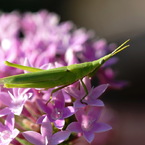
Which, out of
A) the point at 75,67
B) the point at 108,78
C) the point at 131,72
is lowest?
the point at 131,72

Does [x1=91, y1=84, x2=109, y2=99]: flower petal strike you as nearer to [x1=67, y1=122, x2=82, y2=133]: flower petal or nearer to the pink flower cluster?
the pink flower cluster

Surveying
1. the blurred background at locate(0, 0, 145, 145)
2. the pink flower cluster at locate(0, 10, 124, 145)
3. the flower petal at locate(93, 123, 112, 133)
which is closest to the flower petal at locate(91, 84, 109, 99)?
the pink flower cluster at locate(0, 10, 124, 145)

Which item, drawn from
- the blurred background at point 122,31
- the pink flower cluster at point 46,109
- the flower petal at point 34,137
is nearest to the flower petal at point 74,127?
the pink flower cluster at point 46,109

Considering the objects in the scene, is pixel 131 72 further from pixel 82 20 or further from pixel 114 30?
pixel 82 20

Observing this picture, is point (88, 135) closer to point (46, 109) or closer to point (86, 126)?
point (86, 126)

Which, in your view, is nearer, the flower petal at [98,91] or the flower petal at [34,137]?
the flower petal at [34,137]

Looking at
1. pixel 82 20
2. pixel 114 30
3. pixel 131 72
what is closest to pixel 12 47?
pixel 131 72

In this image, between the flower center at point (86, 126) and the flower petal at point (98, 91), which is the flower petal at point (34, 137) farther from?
the flower petal at point (98, 91)

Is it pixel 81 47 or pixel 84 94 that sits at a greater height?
pixel 81 47
